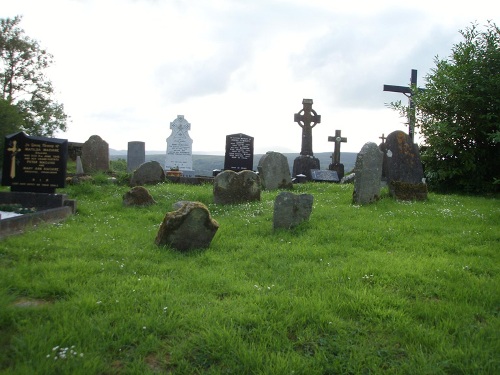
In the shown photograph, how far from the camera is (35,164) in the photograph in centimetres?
984

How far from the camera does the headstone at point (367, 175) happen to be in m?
10.3

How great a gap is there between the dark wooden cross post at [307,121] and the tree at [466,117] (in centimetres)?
815

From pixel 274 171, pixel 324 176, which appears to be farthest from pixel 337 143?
pixel 274 171

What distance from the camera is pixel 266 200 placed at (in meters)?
11.2

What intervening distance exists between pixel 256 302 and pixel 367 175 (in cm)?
687

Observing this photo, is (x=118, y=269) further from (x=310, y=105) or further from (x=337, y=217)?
(x=310, y=105)

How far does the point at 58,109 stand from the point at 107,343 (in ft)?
101

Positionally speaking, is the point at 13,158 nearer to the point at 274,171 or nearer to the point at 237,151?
the point at 274,171

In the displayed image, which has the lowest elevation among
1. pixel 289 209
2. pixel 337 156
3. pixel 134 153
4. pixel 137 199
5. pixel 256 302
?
pixel 256 302

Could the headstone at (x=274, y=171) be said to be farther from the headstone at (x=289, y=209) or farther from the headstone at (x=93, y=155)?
the headstone at (x=93, y=155)

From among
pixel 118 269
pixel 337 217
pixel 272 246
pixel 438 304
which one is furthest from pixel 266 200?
pixel 438 304

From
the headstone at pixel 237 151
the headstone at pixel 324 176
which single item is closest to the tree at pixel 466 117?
the headstone at pixel 324 176

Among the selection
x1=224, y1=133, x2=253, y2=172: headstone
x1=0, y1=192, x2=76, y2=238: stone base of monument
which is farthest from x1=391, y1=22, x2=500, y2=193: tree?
x1=0, y1=192, x2=76, y2=238: stone base of monument

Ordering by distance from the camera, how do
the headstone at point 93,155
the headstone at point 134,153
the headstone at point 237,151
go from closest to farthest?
the headstone at point 237,151 < the headstone at point 93,155 < the headstone at point 134,153
